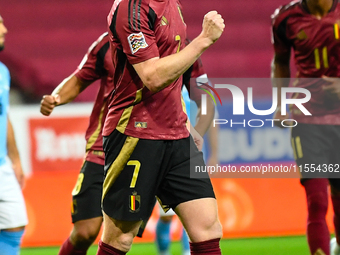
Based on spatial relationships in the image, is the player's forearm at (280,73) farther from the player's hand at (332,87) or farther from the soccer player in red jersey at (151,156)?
the soccer player in red jersey at (151,156)

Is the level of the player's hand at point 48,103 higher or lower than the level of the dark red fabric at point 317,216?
higher

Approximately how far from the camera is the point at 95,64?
3730 mm

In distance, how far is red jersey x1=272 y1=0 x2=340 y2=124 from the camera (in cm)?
390

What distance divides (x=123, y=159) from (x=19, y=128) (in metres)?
3.76

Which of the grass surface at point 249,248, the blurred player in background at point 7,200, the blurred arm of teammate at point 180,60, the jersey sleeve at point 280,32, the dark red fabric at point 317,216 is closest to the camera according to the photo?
the blurred arm of teammate at point 180,60

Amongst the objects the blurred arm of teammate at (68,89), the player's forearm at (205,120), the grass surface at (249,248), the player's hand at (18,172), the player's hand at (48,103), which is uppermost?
the blurred arm of teammate at (68,89)

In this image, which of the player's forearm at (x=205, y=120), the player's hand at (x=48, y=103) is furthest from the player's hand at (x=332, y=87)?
the player's hand at (x=48, y=103)

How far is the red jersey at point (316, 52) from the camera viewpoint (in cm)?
390

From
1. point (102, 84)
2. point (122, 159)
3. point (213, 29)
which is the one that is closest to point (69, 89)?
point (102, 84)

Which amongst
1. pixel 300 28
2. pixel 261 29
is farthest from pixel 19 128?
pixel 261 29

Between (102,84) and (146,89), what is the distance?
3.41 ft

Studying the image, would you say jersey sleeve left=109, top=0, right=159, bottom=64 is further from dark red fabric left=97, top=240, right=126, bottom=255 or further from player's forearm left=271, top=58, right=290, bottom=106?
player's forearm left=271, top=58, right=290, bottom=106

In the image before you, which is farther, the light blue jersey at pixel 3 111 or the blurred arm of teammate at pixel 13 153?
the blurred arm of teammate at pixel 13 153

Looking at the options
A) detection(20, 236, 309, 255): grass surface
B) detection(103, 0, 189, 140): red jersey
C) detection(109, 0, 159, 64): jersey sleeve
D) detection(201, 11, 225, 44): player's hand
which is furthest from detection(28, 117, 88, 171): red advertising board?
detection(201, 11, 225, 44): player's hand
